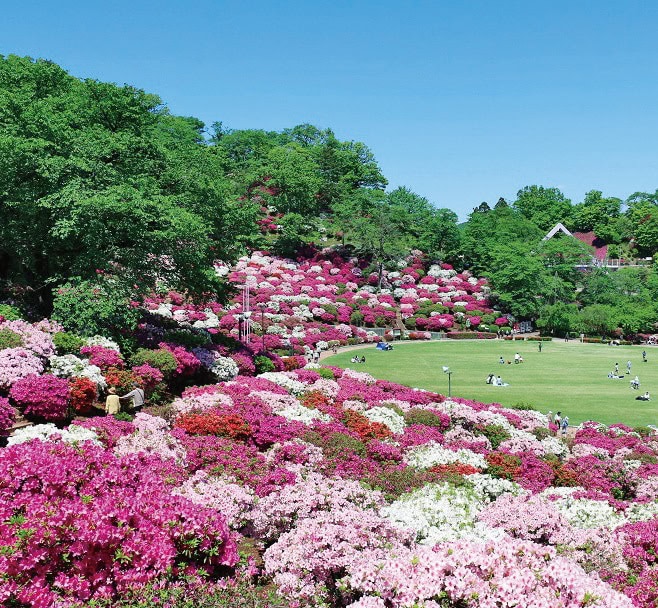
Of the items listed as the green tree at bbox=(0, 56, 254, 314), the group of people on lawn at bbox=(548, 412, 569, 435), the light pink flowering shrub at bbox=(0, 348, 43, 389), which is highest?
the green tree at bbox=(0, 56, 254, 314)

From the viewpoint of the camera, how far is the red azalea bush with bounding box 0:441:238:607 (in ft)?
20.9

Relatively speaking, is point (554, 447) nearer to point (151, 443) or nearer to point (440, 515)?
point (440, 515)

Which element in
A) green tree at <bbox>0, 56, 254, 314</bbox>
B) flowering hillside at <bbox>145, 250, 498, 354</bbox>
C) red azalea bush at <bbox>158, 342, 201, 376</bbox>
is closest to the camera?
green tree at <bbox>0, 56, 254, 314</bbox>

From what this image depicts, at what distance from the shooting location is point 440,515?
1038 cm

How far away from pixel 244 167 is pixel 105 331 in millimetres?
80268

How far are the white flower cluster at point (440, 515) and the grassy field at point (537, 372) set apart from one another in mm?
18189

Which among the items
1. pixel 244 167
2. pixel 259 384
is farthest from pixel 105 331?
pixel 244 167

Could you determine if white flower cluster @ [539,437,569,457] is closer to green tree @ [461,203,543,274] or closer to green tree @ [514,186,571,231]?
green tree @ [461,203,543,274]

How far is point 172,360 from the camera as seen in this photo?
20234 millimetres

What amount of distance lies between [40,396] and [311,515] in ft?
28.2

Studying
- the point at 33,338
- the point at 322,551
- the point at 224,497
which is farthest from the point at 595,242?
the point at 322,551

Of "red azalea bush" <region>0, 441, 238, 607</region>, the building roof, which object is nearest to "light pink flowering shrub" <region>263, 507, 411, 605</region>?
"red azalea bush" <region>0, 441, 238, 607</region>

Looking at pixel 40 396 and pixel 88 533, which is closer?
pixel 88 533

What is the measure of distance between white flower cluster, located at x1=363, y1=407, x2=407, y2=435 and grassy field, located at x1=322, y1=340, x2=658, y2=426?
11.3 meters
